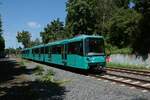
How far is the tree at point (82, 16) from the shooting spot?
62.0 meters

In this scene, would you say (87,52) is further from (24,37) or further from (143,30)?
(24,37)

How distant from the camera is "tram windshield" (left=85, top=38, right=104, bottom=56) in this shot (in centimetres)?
2219

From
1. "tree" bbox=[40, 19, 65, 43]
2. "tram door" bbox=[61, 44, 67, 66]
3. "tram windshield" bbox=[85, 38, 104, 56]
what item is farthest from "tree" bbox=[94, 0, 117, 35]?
"tree" bbox=[40, 19, 65, 43]

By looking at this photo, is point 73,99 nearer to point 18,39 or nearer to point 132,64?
point 132,64

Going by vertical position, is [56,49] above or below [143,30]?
below

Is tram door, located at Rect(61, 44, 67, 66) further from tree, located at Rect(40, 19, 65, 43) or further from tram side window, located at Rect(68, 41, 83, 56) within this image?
tree, located at Rect(40, 19, 65, 43)

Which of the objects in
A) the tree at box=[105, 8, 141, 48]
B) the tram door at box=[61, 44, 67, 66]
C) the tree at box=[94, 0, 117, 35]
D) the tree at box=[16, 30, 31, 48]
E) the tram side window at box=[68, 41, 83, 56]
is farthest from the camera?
the tree at box=[16, 30, 31, 48]

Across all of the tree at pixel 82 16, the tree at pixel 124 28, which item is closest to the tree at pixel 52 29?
the tree at pixel 82 16

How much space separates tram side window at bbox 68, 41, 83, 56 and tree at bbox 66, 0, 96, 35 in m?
36.8

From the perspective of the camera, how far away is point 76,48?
2380cm

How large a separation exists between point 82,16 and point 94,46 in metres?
40.2

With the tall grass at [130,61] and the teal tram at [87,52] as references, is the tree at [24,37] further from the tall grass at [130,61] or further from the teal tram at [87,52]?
the teal tram at [87,52]

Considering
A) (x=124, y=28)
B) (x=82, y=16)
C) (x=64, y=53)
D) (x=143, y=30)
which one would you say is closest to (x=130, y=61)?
(x=143, y=30)

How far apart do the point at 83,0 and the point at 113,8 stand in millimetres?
6163
